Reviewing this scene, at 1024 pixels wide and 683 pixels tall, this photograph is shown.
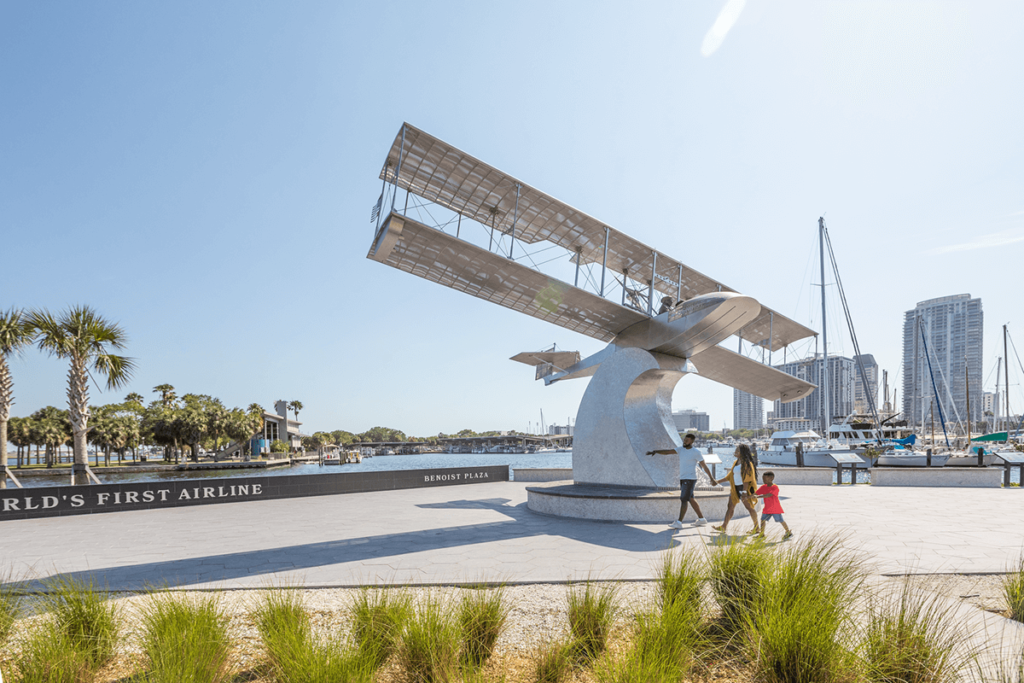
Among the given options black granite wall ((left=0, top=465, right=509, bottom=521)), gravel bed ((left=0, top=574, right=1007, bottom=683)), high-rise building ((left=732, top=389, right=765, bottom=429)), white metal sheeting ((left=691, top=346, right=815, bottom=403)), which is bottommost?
high-rise building ((left=732, top=389, right=765, bottom=429))

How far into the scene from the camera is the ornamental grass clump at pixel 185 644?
3.26 meters

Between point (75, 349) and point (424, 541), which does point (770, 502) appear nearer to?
point (424, 541)

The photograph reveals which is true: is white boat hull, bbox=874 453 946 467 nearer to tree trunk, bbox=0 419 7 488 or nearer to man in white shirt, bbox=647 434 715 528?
man in white shirt, bbox=647 434 715 528

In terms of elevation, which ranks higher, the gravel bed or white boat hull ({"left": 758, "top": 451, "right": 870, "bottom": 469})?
the gravel bed

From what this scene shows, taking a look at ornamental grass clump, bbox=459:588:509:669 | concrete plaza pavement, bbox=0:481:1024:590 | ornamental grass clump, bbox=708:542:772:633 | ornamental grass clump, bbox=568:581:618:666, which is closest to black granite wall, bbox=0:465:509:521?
concrete plaza pavement, bbox=0:481:1024:590

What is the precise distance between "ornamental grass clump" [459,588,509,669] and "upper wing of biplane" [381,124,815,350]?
8791 millimetres

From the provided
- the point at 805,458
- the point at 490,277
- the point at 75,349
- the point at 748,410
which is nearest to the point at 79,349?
the point at 75,349

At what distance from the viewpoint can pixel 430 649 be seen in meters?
3.74

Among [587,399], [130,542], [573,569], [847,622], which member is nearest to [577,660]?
[847,622]

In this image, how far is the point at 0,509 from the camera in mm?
11992

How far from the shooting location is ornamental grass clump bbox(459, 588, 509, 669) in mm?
4066

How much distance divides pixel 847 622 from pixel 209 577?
7386 millimetres

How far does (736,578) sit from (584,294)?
9.64 m

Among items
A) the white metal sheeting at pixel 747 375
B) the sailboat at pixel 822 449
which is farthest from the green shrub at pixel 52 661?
the sailboat at pixel 822 449
